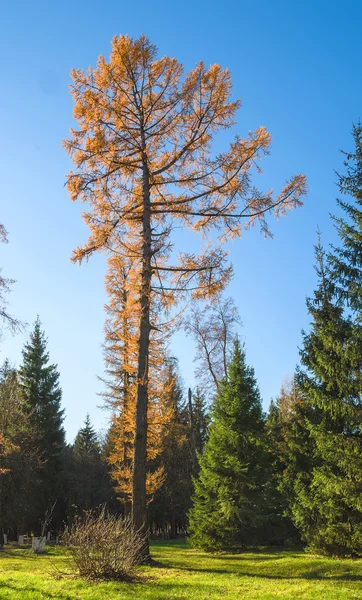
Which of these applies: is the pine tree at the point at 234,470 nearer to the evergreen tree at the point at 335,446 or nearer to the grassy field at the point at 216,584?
the evergreen tree at the point at 335,446

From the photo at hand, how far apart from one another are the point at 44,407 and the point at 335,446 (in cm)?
2668

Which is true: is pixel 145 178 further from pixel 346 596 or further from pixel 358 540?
pixel 358 540

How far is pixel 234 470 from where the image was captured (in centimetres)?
1736

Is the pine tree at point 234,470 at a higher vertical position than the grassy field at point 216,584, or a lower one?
higher

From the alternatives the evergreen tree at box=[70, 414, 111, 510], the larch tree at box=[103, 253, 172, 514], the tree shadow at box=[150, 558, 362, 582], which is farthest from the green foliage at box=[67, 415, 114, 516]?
the tree shadow at box=[150, 558, 362, 582]

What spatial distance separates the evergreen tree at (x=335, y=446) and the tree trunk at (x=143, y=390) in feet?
18.1

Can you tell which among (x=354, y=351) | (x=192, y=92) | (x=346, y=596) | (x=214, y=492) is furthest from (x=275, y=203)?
(x=214, y=492)

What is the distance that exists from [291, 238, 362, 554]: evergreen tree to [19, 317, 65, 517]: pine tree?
23209 mm

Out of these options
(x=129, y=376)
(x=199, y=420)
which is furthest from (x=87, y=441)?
(x=129, y=376)

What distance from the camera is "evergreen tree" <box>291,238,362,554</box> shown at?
12.5 metres

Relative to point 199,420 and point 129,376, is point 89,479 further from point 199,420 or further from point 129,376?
point 129,376

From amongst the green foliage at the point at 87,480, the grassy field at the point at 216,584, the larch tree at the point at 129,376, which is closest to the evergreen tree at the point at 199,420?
the green foliage at the point at 87,480

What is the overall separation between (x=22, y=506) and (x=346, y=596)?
2395 cm

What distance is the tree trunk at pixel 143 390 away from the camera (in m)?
10.7
